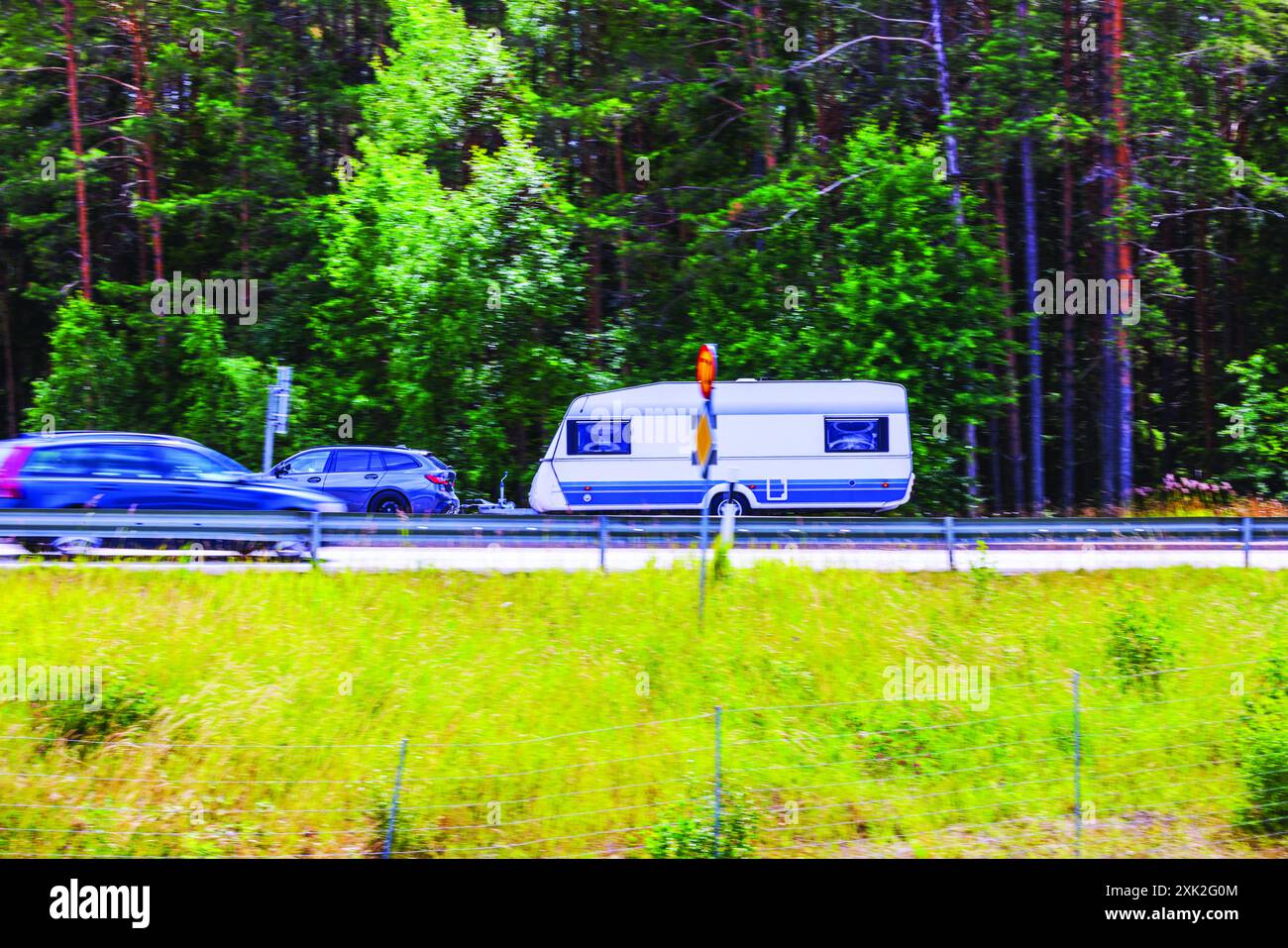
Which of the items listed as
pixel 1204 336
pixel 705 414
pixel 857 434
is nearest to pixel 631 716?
pixel 705 414

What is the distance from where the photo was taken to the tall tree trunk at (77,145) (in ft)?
98.4

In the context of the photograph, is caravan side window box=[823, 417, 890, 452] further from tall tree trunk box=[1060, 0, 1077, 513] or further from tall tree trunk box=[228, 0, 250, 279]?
tall tree trunk box=[228, 0, 250, 279]

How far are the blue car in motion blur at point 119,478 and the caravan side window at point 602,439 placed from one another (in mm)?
7600

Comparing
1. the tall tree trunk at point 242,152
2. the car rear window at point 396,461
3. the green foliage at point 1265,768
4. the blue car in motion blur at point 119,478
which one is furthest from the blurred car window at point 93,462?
the tall tree trunk at point 242,152

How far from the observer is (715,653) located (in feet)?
43.7

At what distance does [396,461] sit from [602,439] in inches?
158

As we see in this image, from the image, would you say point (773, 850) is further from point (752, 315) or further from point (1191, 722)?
point (752, 315)

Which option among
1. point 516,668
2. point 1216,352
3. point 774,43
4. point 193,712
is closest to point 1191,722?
point 516,668

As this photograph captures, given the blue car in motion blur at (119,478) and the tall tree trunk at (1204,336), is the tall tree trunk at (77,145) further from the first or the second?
the tall tree trunk at (1204,336)

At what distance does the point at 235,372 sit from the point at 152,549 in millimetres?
13574

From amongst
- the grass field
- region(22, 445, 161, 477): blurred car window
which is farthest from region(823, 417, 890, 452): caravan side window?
region(22, 445, 161, 477): blurred car window

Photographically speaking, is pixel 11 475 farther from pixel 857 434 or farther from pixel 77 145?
pixel 77 145

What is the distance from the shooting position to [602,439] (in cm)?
2302
